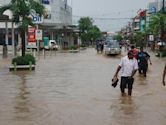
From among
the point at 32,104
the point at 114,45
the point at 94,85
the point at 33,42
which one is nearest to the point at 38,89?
the point at 94,85

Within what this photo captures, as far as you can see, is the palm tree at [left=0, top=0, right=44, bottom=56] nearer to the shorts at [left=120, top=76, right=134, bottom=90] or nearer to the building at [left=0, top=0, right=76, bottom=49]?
the shorts at [left=120, top=76, right=134, bottom=90]

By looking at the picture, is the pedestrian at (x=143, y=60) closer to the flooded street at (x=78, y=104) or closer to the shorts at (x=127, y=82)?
the flooded street at (x=78, y=104)

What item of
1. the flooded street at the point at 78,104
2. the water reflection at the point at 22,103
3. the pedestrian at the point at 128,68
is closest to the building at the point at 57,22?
the flooded street at the point at 78,104

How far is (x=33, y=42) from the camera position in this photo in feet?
160

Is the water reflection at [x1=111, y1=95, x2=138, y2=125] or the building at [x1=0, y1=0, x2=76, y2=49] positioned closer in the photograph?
the water reflection at [x1=111, y1=95, x2=138, y2=125]

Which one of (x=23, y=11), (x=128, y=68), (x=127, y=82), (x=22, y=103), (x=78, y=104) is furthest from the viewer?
(x=23, y=11)

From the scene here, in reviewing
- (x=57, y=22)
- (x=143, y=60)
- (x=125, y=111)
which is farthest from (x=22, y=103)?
(x=57, y=22)

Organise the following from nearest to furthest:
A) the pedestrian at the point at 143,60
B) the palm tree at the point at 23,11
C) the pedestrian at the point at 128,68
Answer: the pedestrian at the point at 128,68 → the pedestrian at the point at 143,60 → the palm tree at the point at 23,11

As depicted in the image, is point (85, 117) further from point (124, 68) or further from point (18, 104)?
point (124, 68)

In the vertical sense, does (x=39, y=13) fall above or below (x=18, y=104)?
above

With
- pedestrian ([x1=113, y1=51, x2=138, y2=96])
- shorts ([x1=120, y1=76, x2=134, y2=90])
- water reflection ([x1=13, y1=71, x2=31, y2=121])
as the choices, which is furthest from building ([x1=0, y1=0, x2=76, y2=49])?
pedestrian ([x1=113, y1=51, x2=138, y2=96])

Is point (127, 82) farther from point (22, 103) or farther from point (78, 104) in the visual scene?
point (22, 103)

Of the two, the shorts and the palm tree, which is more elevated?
the palm tree

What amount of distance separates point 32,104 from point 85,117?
2782 mm
